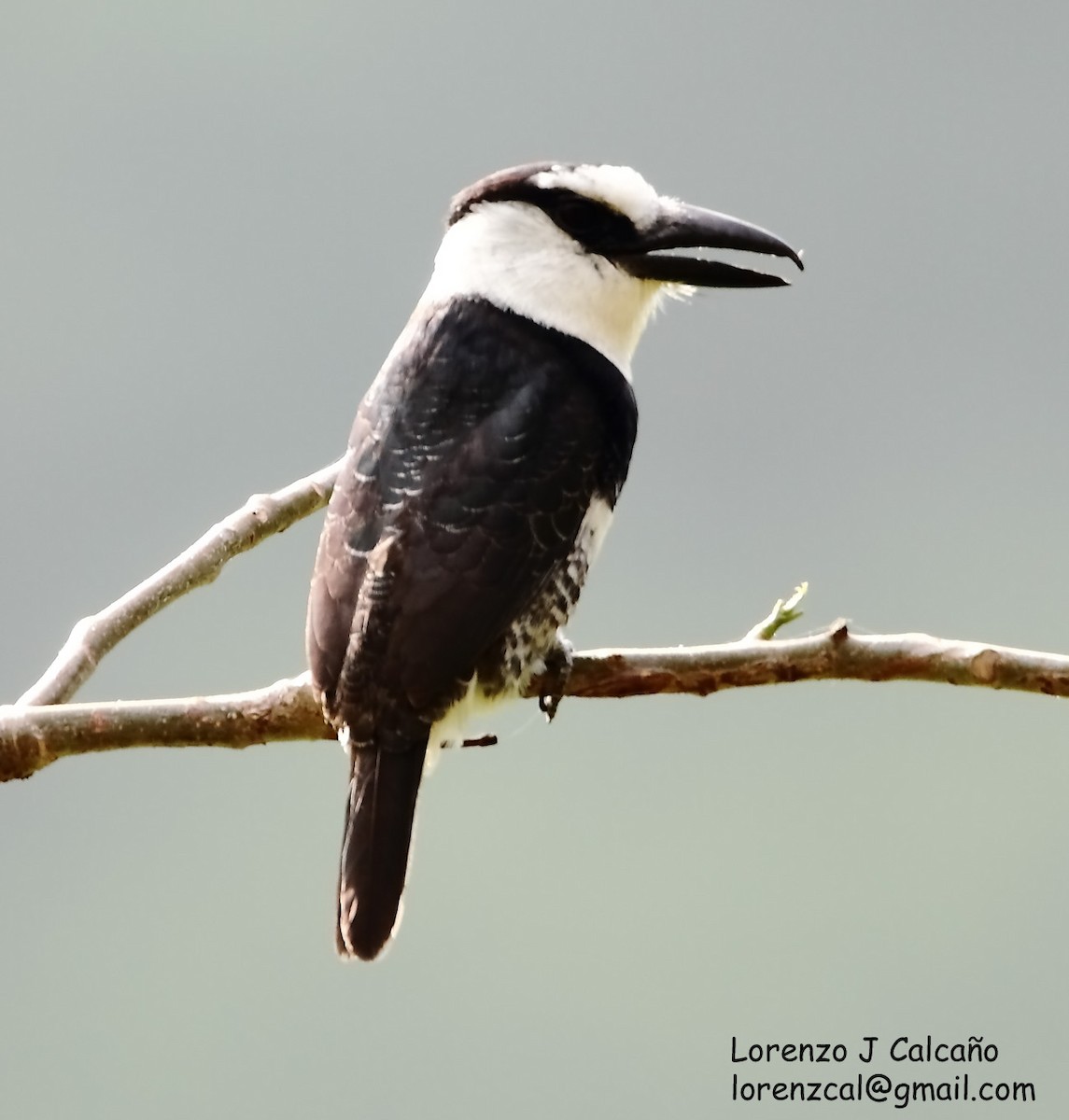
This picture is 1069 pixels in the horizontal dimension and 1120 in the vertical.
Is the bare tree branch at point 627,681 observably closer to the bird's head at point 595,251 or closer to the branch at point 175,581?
the branch at point 175,581

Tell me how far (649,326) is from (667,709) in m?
10.7

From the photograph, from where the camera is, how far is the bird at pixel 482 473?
2.54 m

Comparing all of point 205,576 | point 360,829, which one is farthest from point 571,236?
point 360,829

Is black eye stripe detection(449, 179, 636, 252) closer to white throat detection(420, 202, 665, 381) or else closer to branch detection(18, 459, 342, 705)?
white throat detection(420, 202, 665, 381)

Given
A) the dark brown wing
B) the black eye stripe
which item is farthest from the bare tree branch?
the black eye stripe

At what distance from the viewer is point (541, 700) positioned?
274cm

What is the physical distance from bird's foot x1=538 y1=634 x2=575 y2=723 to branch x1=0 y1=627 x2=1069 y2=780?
0.19 feet

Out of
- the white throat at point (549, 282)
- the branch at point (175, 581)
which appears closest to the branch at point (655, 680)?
the branch at point (175, 581)

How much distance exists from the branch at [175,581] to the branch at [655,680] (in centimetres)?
26

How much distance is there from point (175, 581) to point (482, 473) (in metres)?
0.60

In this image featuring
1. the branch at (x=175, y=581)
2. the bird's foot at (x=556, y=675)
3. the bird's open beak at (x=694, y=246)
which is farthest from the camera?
the bird's open beak at (x=694, y=246)

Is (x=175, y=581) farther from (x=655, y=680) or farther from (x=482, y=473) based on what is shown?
(x=655, y=680)

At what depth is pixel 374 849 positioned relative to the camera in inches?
99.2

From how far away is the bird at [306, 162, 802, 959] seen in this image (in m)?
2.54
